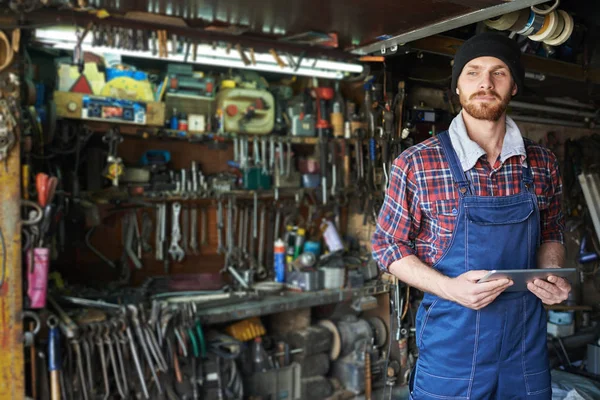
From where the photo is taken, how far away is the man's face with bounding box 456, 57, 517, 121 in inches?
70.3

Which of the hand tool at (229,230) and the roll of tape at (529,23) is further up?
the roll of tape at (529,23)

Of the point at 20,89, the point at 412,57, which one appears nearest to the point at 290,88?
the point at 412,57

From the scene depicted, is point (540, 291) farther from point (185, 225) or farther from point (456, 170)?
point (185, 225)

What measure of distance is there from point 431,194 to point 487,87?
1.30 ft

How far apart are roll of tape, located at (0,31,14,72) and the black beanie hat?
2.23 metres

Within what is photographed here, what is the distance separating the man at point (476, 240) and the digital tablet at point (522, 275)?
27 mm

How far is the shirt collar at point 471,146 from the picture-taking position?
1803 mm

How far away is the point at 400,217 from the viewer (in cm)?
185

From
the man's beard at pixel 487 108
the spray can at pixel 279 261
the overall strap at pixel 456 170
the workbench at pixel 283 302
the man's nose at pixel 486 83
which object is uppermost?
the man's nose at pixel 486 83

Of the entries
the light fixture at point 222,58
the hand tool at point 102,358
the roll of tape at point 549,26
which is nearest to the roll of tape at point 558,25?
the roll of tape at point 549,26

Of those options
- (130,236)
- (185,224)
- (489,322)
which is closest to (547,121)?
(185,224)

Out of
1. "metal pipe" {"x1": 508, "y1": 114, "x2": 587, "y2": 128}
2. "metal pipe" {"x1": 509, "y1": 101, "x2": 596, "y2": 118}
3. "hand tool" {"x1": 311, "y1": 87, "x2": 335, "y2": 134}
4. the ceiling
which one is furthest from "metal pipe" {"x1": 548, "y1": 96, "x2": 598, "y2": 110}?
the ceiling

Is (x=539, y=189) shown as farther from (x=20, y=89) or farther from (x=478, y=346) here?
(x=20, y=89)

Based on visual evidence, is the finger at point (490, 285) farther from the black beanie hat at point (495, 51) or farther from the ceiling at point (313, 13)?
the ceiling at point (313, 13)
